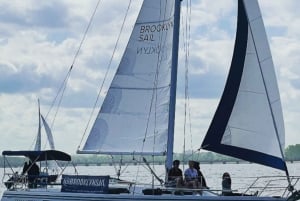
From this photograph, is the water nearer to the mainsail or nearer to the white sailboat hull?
the white sailboat hull

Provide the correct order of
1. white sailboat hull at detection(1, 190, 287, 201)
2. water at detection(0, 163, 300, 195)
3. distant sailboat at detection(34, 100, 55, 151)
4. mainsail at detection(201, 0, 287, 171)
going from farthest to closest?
water at detection(0, 163, 300, 195) < distant sailboat at detection(34, 100, 55, 151) < mainsail at detection(201, 0, 287, 171) < white sailboat hull at detection(1, 190, 287, 201)

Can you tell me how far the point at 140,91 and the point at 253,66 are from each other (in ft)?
16.5

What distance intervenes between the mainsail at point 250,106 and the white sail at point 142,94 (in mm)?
3111

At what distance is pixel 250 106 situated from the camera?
957 inches

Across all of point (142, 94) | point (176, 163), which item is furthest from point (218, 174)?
point (176, 163)

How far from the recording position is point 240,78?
24.7 m

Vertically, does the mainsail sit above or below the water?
below

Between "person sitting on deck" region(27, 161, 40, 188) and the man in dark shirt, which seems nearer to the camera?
the man in dark shirt

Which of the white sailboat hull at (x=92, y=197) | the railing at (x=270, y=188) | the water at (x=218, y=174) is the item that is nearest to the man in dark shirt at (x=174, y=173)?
the water at (x=218, y=174)

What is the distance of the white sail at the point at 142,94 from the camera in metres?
27.4

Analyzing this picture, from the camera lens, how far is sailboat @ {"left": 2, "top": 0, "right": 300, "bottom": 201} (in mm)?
23922

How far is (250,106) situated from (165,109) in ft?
12.8

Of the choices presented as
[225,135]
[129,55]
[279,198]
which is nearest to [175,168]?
[225,135]

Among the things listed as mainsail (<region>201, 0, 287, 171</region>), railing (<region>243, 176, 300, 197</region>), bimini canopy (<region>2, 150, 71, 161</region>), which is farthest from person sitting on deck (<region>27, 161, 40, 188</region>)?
railing (<region>243, 176, 300, 197</region>)
